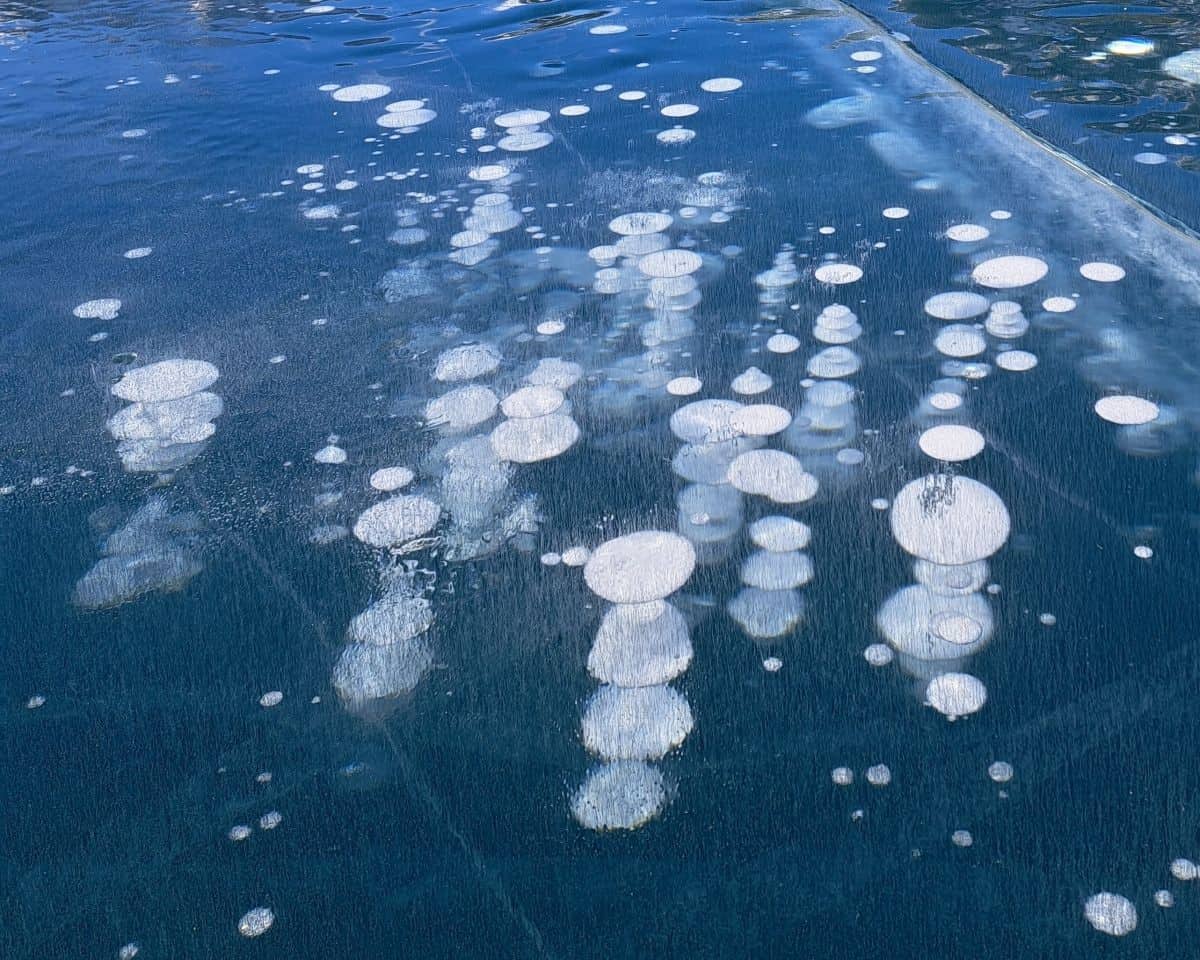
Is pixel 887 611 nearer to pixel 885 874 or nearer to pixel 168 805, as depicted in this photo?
pixel 885 874

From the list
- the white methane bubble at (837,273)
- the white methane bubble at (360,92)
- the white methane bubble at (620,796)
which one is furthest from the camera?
the white methane bubble at (360,92)

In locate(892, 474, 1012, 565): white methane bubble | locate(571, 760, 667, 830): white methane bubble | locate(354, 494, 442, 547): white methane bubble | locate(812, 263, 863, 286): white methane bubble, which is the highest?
locate(812, 263, 863, 286): white methane bubble

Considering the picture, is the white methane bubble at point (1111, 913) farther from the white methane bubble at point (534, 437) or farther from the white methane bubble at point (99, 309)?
the white methane bubble at point (99, 309)

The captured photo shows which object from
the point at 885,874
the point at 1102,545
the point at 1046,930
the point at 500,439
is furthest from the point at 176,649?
the point at 1102,545

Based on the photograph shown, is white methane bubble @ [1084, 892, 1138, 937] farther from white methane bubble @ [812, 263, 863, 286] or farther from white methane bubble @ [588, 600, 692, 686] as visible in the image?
white methane bubble @ [812, 263, 863, 286]

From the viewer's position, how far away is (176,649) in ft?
3.18

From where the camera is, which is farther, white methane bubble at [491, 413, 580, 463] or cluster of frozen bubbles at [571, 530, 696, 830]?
white methane bubble at [491, 413, 580, 463]

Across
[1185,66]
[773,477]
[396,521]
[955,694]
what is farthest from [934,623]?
[1185,66]

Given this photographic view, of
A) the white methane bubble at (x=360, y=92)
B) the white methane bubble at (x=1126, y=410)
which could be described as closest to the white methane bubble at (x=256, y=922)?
the white methane bubble at (x=1126, y=410)

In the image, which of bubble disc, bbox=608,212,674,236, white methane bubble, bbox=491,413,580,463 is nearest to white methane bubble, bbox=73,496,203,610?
white methane bubble, bbox=491,413,580,463

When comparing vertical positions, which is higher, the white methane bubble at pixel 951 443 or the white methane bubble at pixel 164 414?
the white methane bubble at pixel 951 443

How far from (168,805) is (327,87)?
1.90m

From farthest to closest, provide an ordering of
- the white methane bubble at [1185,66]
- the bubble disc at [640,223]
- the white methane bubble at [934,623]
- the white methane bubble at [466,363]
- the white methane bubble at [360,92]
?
the white methane bubble at [360,92] → the white methane bubble at [1185,66] → the bubble disc at [640,223] → the white methane bubble at [466,363] → the white methane bubble at [934,623]

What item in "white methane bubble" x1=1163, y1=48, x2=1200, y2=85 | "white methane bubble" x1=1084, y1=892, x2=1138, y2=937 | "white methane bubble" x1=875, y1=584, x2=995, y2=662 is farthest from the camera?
"white methane bubble" x1=1163, y1=48, x2=1200, y2=85
